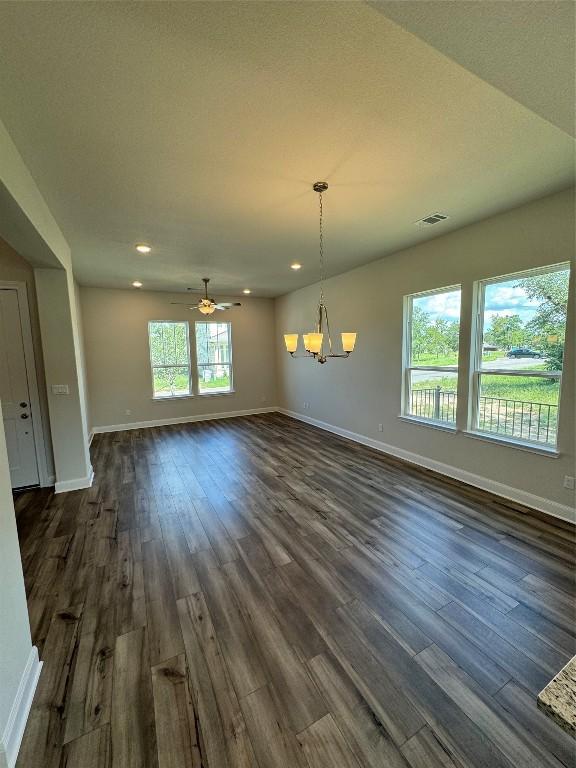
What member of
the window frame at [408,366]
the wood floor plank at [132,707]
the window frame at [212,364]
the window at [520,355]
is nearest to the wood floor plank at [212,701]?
the wood floor plank at [132,707]

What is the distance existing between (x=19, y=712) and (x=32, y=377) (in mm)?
3411

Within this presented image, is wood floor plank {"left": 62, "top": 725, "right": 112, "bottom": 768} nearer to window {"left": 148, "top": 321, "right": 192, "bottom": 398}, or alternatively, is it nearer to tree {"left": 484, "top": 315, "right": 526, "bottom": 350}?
tree {"left": 484, "top": 315, "right": 526, "bottom": 350}

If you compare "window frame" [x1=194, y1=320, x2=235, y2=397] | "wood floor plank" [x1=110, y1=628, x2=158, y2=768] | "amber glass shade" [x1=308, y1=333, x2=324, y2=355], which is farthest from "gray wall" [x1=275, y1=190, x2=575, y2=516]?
"wood floor plank" [x1=110, y1=628, x2=158, y2=768]

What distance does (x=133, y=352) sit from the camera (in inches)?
253

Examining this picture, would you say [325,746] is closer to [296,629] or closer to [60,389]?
[296,629]

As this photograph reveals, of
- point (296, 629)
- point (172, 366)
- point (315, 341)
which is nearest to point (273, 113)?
point (315, 341)

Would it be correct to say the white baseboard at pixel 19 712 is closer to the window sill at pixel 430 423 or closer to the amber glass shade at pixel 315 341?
the amber glass shade at pixel 315 341

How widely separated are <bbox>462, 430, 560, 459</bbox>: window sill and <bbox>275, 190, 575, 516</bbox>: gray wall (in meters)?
0.04

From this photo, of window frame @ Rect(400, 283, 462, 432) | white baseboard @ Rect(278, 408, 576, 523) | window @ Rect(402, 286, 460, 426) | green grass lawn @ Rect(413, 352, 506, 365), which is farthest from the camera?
window frame @ Rect(400, 283, 462, 432)

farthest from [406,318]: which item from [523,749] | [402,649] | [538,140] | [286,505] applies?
[523,749]

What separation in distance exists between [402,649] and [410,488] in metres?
2.04

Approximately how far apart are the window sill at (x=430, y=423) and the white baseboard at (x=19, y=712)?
13.2 ft

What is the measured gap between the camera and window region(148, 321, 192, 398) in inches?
263

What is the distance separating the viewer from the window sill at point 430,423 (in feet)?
12.5
